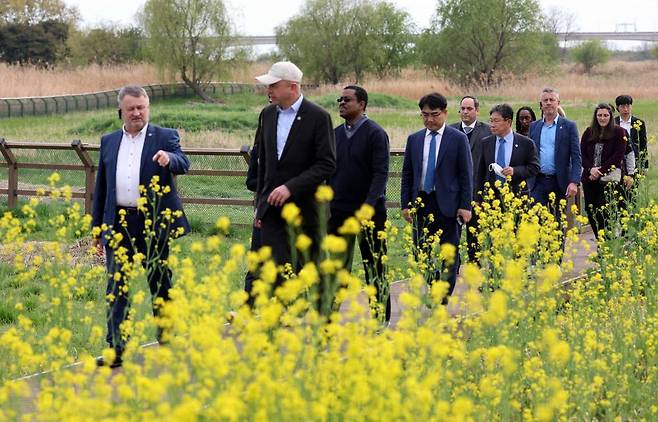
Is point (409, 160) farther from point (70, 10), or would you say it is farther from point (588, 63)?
point (588, 63)

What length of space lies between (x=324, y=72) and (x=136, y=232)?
213 ft

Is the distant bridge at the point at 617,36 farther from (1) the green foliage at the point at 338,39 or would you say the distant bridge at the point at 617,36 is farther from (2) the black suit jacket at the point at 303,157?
(2) the black suit jacket at the point at 303,157

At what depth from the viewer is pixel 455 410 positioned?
4293 millimetres

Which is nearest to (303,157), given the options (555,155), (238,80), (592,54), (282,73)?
(282,73)

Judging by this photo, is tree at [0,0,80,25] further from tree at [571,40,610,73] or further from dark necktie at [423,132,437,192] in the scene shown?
dark necktie at [423,132,437,192]

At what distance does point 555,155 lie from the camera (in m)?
12.4

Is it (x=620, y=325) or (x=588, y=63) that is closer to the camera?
(x=620, y=325)

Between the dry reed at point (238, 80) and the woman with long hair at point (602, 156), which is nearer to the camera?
the woman with long hair at point (602, 156)

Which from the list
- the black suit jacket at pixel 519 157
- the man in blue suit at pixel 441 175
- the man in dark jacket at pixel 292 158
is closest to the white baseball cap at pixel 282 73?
the man in dark jacket at pixel 292 158

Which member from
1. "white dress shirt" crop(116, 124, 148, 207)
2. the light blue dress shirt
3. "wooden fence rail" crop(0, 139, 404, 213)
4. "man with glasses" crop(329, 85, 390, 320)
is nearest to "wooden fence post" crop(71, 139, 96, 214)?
"wooden fence rail" crop(0, 139, 404, 213)

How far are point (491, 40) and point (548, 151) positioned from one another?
64.1 meters

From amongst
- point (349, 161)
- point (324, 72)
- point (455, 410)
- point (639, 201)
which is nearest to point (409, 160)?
point (349, 161)

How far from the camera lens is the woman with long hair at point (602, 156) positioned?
13.1 m

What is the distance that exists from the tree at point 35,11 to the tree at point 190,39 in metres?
16.4
